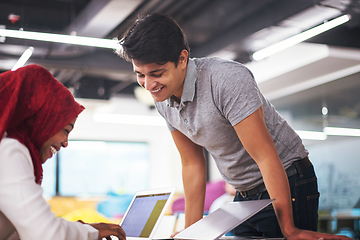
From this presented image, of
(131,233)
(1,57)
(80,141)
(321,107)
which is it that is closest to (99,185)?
(80,141)

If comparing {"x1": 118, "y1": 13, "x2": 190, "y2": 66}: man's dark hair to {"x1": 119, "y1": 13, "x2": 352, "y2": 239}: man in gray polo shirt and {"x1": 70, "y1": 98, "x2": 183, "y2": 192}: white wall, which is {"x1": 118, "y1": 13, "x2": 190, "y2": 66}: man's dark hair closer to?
{"x1": 119, "y1": 13, "x2": 352, "y2": 239}: man in gray polo shirt

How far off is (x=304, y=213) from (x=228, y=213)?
0.38 metres

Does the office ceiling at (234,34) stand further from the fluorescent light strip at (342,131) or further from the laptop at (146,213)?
the laptop at (146,213)

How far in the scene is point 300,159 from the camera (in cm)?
138

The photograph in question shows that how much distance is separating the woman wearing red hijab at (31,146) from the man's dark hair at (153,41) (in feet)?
0.95

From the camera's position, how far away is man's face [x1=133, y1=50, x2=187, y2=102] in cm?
127

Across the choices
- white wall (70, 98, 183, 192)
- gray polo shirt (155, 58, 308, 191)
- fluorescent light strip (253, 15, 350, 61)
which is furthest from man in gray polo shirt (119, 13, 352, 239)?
white wall (70, 98, 183, 192)

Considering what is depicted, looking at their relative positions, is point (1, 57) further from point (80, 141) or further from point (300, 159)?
point (300, 159)

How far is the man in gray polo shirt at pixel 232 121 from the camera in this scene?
1185 millimetres

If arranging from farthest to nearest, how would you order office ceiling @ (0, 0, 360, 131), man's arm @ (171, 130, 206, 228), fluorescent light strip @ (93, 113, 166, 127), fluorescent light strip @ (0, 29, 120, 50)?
fluorescent light strip @ (93, 113, 166, 127)
office ceiling @ (0, 0, 360, 131)
fluorescent light strip @ (0, 29, 120, 50)
man's arm @ (171, 130, 206, 228)

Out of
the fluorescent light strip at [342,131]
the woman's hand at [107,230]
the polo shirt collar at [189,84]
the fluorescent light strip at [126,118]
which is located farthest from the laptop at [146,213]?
the fluorescent light strip at [126,118]

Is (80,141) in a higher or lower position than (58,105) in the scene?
lower

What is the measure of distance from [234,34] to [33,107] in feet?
13.8

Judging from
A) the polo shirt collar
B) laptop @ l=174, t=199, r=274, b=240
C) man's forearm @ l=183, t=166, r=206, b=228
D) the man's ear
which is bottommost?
man's forearm @ l=183, t=166, r=206, b=228
